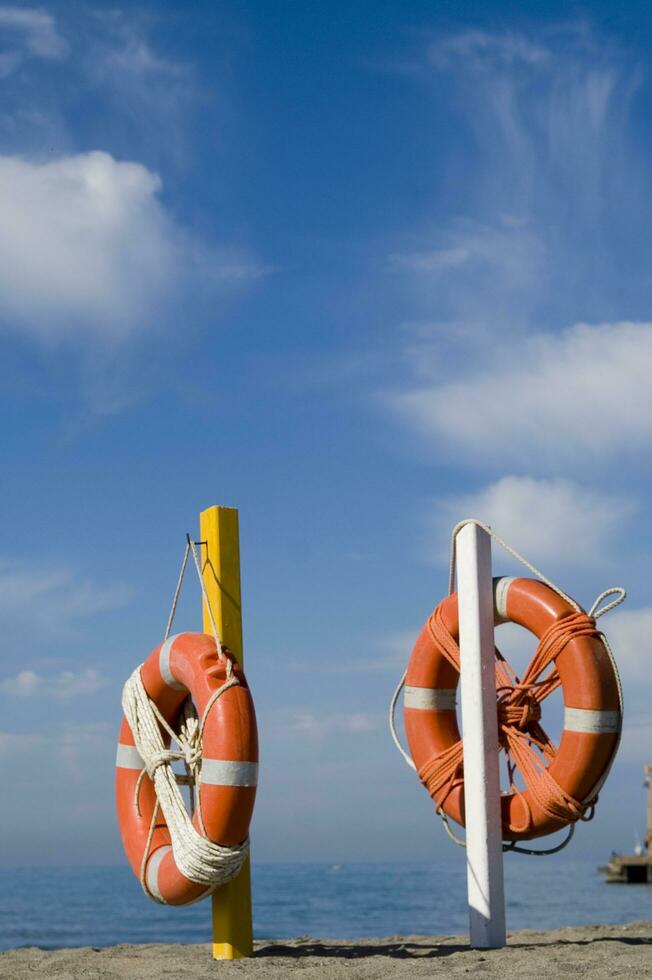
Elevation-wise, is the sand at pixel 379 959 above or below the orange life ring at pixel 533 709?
below

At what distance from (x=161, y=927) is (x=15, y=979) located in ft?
49.8

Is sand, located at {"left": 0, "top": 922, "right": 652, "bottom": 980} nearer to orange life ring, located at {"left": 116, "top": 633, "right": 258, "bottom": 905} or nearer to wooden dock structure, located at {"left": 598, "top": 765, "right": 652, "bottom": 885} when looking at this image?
orange life ring, located at {"left": 116, "top": 633, "right": 258, "bottom": 905}

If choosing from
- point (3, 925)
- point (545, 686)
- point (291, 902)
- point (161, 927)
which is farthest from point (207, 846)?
point (291, 902)

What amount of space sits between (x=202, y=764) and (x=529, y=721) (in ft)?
5.28

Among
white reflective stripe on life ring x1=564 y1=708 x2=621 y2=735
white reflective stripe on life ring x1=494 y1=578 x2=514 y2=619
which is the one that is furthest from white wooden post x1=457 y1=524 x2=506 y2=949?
white reflective stripe on life ring x1=564 y1=708 x2=621 y2=735

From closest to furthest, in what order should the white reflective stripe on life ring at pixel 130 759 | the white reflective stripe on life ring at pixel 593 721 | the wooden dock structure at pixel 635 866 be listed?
the white reflective stripe on life ring at pixel 593 721 → the white reflective stripe on life ring at pixel 130 759 → the wooden dock structure at pixel 635 866

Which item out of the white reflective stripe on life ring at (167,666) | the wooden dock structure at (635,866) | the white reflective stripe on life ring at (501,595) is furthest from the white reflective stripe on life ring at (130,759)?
the wooden dock structure at (635,866)

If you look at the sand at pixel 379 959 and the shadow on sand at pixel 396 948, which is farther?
the shadow on sand at pixel 396 948

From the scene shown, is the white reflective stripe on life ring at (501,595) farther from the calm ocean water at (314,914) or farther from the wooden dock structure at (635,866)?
the wooden dock structure at (635,866)

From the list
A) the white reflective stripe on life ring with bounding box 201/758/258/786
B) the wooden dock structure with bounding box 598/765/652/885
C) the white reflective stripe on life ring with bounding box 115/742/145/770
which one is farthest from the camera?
the wooden dock structure with bounding box 598/765/652/885

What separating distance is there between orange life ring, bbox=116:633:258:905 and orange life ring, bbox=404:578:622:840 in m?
1.04

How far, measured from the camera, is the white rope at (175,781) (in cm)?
511

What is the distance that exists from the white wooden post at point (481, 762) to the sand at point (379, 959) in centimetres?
19

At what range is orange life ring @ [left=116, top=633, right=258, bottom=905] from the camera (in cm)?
504
